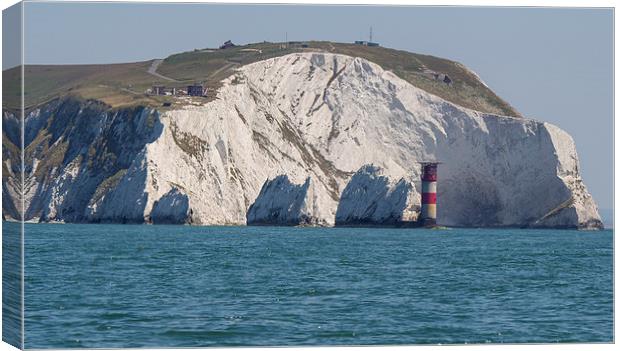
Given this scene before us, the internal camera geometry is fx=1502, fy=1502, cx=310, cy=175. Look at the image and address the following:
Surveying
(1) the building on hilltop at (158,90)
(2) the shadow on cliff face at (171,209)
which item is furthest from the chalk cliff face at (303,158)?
(1) the building on hilltop at (158,90)

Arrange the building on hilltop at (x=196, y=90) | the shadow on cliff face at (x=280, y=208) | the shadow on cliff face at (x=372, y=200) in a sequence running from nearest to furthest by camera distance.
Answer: the shadow on cliff face at (x=280, y=208) → the shadow on cliff face at (x=372, y=200) → the building on hilltop at (x=196, y=90)

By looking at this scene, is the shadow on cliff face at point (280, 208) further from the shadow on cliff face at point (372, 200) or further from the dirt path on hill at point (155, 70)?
the dirt path on hill at point (155, 70)

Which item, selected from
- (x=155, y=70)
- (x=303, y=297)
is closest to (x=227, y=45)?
(x=155, y=70)

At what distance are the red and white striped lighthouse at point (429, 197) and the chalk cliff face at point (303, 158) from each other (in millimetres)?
1391

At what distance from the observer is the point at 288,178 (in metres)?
142

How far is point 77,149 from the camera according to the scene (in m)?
146

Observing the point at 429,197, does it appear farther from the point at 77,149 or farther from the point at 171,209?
the point at 77,149

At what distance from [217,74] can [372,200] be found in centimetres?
2761

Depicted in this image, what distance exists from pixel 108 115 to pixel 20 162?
117387 mm

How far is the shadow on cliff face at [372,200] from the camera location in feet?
465

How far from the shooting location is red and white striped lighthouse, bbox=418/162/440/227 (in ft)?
463

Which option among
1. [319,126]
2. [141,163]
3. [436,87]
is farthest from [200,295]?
[436,87]

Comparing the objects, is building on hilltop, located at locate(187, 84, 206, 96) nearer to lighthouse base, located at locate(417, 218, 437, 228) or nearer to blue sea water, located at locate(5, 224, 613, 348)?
lighthouse base, located at locate(417, 218, 437, 228)

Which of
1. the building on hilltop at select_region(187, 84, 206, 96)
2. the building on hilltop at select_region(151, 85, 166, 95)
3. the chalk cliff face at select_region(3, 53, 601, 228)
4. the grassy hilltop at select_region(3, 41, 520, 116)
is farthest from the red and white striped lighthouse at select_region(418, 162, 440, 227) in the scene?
the building on hilltop at select_region(151, 85, 166, 95)
